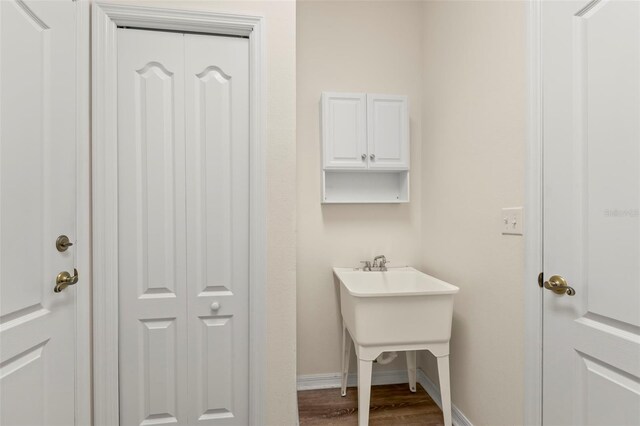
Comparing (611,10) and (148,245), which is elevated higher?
(611,10)

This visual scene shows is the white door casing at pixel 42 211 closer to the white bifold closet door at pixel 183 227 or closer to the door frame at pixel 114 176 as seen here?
the door frame at pixel 114 176

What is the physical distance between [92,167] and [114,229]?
0.28 metres

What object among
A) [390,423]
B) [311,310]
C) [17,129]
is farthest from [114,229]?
[390,423]

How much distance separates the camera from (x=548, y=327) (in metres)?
1.21

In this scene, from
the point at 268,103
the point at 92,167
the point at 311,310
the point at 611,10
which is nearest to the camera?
the point at 611,10

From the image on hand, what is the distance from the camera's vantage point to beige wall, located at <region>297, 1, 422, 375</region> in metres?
2.16

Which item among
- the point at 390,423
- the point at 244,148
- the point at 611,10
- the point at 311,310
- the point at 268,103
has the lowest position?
the point at 390,423

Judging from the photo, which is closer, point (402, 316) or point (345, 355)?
point (402, 316)

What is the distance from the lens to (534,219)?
1.25 meters

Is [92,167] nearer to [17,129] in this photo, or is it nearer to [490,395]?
[17,129]

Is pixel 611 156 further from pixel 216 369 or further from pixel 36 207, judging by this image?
pixel 36 207

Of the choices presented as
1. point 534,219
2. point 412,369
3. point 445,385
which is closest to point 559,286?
point 534,219

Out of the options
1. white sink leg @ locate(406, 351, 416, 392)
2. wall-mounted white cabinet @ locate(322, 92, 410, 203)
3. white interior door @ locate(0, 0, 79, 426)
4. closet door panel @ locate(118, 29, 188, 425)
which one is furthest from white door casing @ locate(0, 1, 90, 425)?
white sink leg @ locate(406, 351, 416, 392)

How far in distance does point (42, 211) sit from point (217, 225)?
2.05 ft
